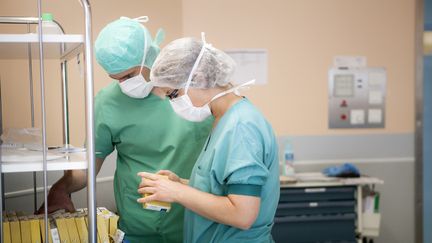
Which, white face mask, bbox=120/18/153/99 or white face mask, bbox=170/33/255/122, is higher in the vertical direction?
white face mask, bbox=120/18/153/99

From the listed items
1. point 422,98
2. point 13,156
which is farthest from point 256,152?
point 422,98

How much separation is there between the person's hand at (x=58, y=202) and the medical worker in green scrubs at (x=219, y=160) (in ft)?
0.97

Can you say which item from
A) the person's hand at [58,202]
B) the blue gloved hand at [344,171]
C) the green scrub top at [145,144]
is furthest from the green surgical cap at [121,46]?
the blue gloved hand at [344,171]

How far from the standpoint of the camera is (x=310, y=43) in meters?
3.28

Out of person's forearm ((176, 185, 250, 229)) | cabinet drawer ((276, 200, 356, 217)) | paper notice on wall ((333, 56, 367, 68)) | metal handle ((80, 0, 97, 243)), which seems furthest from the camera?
paper notice on wall ((333, 56, 367, 68))

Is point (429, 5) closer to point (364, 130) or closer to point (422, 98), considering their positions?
point (422, 98)

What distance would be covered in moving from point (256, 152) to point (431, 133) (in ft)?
8.51

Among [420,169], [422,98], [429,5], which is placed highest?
[429,5]

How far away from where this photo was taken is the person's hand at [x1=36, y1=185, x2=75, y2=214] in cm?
146

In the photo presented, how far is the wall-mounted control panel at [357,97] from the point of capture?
335cm

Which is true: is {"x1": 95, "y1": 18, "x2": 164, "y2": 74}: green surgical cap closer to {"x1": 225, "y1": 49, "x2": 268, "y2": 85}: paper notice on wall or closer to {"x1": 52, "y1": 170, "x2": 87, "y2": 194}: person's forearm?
{"x1": 52, "y1": 170, "x2": 87, "y2": 194}: person's forearm

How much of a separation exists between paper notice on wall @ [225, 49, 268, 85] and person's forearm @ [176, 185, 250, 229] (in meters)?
1.98

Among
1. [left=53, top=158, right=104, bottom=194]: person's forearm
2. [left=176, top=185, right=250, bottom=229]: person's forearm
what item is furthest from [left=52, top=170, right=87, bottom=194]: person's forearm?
[left=176, top=185, right=250, bottom=229]: person's forearm

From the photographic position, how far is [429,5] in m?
3.36
